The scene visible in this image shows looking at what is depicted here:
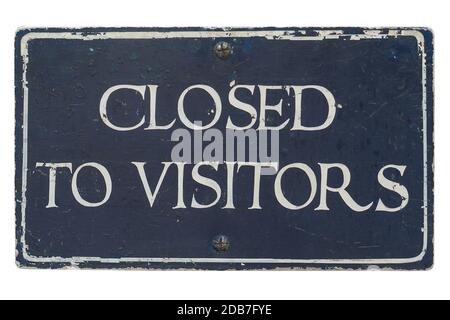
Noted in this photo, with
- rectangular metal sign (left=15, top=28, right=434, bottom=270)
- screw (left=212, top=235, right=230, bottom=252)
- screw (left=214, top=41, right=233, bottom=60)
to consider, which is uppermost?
screw (left=214, top=41, right=233, bottom=60)

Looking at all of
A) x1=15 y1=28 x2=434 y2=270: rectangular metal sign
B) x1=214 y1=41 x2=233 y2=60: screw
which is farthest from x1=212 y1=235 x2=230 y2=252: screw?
x1=214 y1=41 x2=233 y2=60: screw

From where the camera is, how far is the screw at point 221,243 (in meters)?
1.91

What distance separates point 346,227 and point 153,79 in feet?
1.57

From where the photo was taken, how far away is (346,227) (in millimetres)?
1911

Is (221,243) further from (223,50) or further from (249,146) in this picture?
(223,50)

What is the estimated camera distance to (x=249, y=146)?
1.91 metres

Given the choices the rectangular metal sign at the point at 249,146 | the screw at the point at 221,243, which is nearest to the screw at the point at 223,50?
the rectangular metal sign at the point at 249,146

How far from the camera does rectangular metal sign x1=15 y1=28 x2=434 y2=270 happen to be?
6.25 ft

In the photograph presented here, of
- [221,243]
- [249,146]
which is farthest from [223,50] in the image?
[221,243]

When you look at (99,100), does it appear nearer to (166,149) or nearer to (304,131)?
(166,149)

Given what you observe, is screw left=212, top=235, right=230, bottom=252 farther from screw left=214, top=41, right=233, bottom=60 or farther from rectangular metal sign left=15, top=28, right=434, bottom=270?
screw left=214, top=41, right=233, bottom=60

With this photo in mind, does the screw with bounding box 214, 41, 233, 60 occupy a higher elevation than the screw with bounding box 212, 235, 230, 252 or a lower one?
higher

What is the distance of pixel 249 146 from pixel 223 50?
0.64 ft

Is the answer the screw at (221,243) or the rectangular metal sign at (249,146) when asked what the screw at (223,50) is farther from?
the screw at (221,243)
